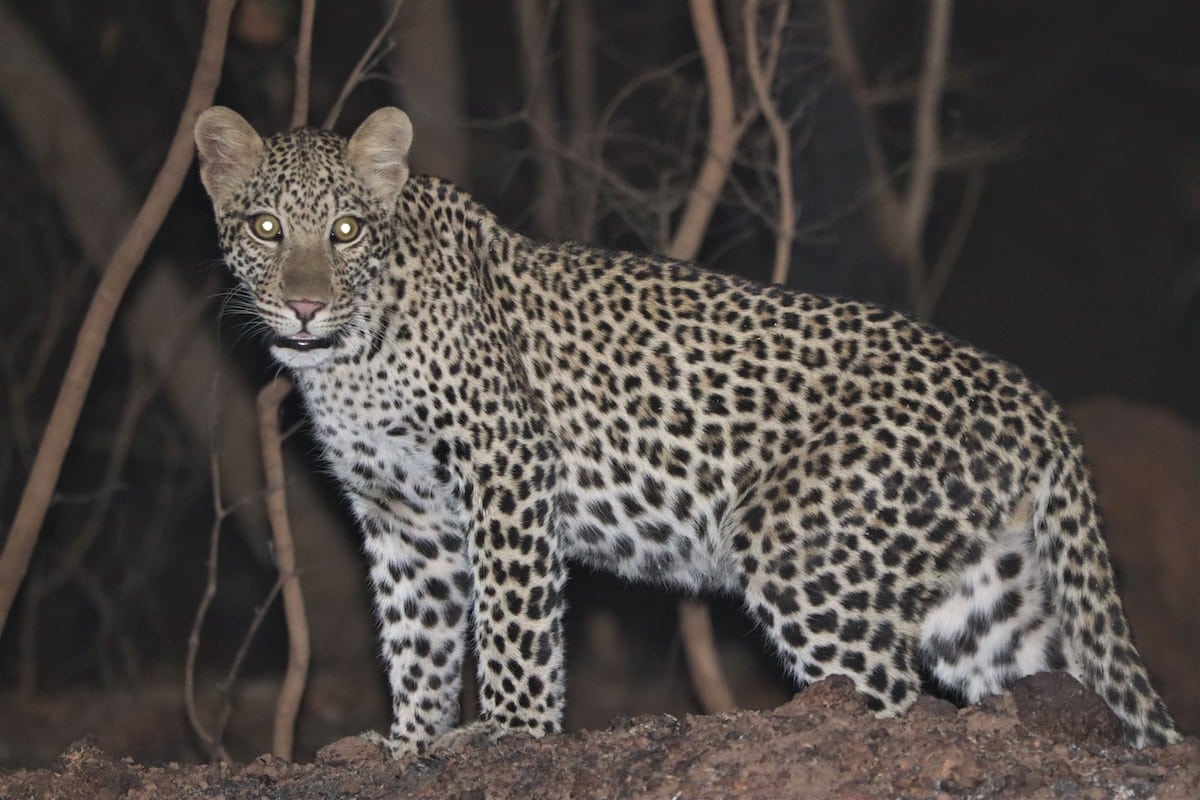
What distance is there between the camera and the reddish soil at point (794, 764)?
5273 millimetres

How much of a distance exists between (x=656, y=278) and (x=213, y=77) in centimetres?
223

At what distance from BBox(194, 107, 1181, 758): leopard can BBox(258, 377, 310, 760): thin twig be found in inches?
42.6

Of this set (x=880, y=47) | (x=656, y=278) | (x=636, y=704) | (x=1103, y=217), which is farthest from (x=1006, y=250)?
(x=656, y=278)

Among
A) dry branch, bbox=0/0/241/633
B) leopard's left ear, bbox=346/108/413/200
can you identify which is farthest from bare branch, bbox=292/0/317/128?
leopard's left ear, bbox=346/108/413/200

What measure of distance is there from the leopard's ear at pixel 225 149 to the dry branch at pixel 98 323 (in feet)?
Answer: 2.62

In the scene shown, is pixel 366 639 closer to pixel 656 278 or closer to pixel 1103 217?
pixel 656 278

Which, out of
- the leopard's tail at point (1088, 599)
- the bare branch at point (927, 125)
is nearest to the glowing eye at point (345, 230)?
the leopard's tail at point (1088, 599)

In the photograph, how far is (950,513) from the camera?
6.46 meters

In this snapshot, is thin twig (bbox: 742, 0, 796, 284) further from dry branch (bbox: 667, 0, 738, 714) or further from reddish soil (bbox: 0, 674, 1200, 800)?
reddish soil (bbox: 0, 674, 1200, 800)

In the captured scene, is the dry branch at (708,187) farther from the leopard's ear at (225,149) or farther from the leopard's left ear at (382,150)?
the leopard's ear at (225,149)

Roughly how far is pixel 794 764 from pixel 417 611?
2.46 metres

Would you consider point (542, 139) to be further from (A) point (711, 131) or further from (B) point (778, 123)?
(B) point (778, 123)

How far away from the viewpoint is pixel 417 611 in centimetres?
746

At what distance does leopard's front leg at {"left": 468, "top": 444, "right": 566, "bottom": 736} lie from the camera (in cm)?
675
